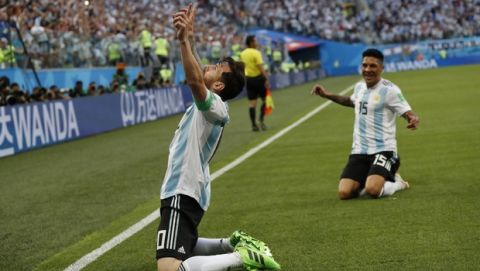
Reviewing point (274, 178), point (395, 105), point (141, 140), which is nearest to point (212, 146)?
point (395, 105)

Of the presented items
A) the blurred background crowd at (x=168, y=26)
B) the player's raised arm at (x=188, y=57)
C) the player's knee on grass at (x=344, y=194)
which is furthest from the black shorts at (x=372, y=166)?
the blurred background crowd at (x=168, y=26)

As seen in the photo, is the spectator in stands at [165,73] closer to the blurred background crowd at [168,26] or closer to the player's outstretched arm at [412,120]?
the blurred background crowd at [168,26]

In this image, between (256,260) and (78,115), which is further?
(78,115)

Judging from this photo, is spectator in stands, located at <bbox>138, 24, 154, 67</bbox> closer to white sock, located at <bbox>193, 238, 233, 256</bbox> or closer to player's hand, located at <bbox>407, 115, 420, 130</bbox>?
player's hand, located at <bbox>407, 115, 420, 130</bbox>

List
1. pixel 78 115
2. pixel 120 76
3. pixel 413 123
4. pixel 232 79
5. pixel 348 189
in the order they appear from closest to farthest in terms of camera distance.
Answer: pixel 232 79 → pixel 413 123 → pixel 348 189 → pixel 78 115 → pixel 120 76

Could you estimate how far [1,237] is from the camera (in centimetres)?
750

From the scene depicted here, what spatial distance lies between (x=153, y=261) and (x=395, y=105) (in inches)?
148

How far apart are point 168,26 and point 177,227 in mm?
32888

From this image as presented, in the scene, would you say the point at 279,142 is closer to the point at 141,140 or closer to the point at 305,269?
the point at 141,140

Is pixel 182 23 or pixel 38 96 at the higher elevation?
pixel 182 23

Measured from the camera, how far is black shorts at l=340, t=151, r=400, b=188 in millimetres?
8461

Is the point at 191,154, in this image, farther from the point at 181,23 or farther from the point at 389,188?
the point at 389,188

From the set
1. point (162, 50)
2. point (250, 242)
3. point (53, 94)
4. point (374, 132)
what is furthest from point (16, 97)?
point (162, 50)

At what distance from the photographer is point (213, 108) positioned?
495 centimetres
